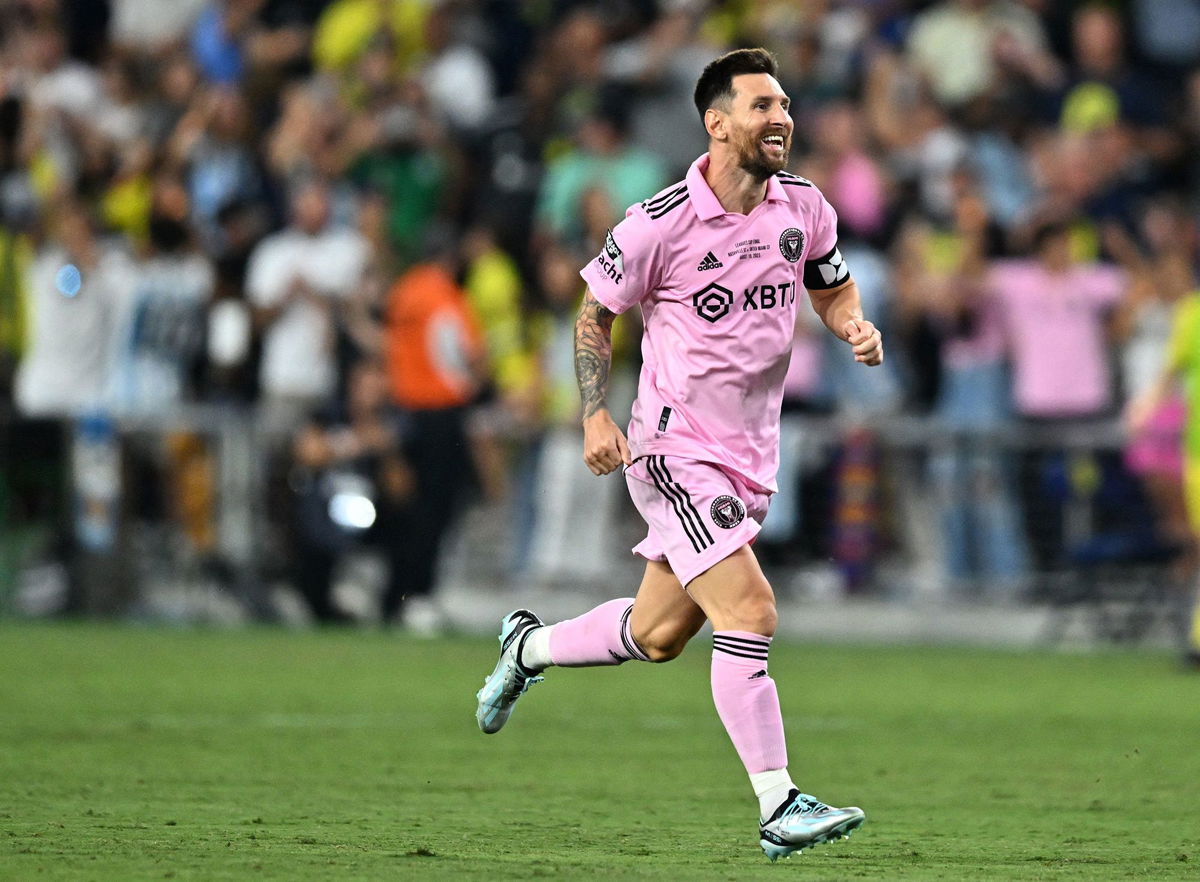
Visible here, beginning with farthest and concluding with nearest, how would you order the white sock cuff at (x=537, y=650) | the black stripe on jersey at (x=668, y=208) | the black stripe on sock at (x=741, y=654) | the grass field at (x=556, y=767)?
the white sock cuff at (x=537, y=650) < the black stripe on jersey at (x=668, y=208) < the black stripe on sock at (x=741, y=654) < the grass field at (x=556, y=767)

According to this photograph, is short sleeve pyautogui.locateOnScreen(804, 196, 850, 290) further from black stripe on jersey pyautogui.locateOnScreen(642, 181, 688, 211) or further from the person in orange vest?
the person in orange vest

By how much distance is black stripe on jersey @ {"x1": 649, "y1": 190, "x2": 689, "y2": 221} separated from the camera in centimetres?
719

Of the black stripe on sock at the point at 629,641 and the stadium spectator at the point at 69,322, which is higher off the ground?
the stadium spectator at the point at 69,322

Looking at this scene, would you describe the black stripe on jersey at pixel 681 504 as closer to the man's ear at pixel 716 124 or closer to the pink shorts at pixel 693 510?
the pink shorts at pixel 693 510

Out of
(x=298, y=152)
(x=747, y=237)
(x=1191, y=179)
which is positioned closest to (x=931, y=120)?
(x=1191, y=179)

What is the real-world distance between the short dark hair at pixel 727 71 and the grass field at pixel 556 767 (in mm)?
2438

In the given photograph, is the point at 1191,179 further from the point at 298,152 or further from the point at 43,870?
the point at 43,870

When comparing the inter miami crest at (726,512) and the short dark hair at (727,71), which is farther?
the short dark hair at (727,71)

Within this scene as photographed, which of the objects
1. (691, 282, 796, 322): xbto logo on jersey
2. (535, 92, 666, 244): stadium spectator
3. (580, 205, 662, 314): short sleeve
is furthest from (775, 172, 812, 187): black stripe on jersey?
(535, 92, 666, 244): stadium spectator

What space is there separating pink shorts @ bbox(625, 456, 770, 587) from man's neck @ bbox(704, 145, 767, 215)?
2.82ft

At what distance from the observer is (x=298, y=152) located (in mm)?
18516

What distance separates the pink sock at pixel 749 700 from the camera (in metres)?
6.73

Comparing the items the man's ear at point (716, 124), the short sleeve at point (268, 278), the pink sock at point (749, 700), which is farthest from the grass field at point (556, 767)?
the short sleeve at point (268, 278)

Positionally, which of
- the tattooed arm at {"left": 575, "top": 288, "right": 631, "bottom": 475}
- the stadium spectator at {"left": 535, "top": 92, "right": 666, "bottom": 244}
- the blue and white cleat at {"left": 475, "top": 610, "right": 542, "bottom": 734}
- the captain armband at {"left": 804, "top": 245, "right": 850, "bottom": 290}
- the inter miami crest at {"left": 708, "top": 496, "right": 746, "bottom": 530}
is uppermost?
the stadium spectator at {"left": 535, "top": 92, "right": 666, "bottom": 244}
